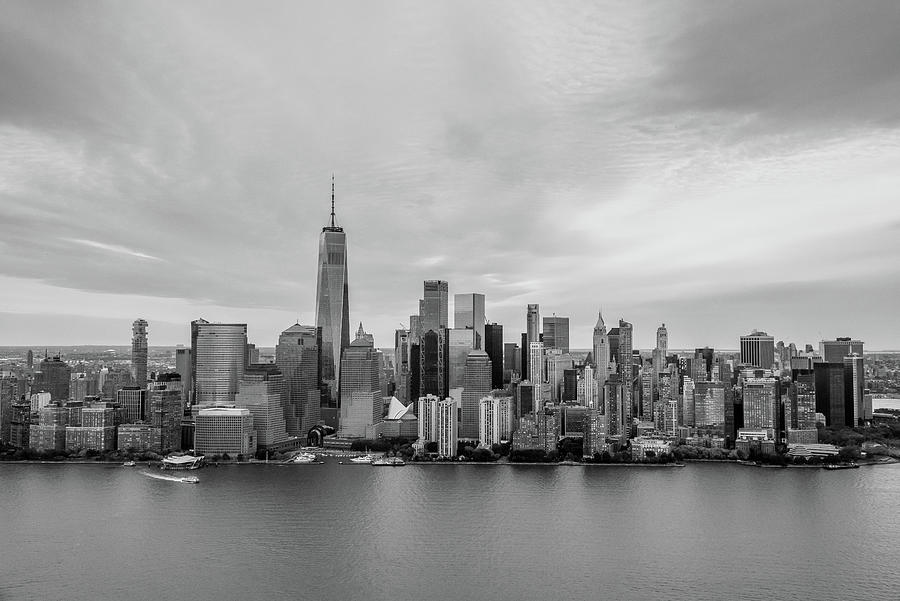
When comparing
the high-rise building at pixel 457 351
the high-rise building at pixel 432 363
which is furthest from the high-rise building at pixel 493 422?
the high-rise building at pixel 432 363

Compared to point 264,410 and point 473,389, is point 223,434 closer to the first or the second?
point 264,410

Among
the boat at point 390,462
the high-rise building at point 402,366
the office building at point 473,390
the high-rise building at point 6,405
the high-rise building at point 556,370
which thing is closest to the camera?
the boat at point 390,462

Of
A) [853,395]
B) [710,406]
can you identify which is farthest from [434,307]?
[853,395]

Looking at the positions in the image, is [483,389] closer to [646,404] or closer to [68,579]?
[646,404]

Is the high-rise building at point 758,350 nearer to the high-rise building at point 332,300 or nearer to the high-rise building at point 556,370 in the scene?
the high-rise building at point 556,370

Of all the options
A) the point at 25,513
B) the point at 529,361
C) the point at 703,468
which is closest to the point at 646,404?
the point at 529,361

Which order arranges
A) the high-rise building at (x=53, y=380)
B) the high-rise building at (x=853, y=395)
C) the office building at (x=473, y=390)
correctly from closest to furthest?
the office building at (x=473, y=390)
the high-rise building at (x=853, y=395)
the high-rise building at (x=53, y=380)

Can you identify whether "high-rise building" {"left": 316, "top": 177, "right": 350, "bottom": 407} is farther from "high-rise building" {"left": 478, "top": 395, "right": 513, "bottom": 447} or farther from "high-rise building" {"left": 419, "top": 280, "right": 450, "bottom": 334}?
"high-rise building" {"left": 478, "top": 395, "right": 513, "bottom": 447}
